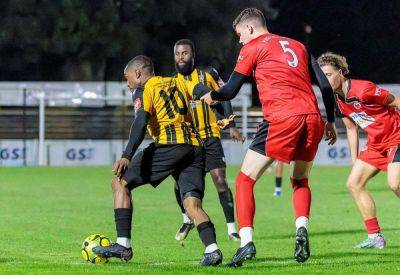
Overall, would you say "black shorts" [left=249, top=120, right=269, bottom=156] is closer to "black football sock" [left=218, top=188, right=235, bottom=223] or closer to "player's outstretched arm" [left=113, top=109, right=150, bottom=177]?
"player's outstretched arm" [left=113, top=109, right=150, bottom=177]

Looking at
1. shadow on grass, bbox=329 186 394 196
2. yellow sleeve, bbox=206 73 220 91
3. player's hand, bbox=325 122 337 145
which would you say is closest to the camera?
player's hand, bbox=325 122 337 145

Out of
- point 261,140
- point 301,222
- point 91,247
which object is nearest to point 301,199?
point 301,222

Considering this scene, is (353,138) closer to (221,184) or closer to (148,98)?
(221,184)

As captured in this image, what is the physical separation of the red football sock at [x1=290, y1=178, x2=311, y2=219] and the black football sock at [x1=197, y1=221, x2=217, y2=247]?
0.75m

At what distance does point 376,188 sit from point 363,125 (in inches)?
513

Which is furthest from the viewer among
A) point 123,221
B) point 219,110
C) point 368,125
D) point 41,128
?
point 41,128

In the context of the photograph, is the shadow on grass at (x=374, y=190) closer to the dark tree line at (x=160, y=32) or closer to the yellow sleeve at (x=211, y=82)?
the yellow sleeve at (x=211, y=82)

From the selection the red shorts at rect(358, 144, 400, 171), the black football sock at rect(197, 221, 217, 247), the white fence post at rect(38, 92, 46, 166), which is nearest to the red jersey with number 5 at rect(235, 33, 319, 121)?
the black football sock at rect(197, 221, 217, 247)

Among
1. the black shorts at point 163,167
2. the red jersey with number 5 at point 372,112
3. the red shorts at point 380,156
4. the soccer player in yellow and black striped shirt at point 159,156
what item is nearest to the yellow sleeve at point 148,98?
the soccer player in yellow and black striped shirt at point 159,156

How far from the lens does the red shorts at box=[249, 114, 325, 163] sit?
33.6 feet

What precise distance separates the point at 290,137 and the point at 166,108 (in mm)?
1235

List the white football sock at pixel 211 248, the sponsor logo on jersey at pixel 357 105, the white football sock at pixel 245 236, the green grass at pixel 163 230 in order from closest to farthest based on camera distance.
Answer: the white football sock at pixel 245 236 → the white football sock at pixel 211 248 → the green grass at pixel 163 230 → the sponsor logo on jersey at pixel 357 105

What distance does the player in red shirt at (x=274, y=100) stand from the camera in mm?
10234

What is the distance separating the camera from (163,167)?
10.8 meters
